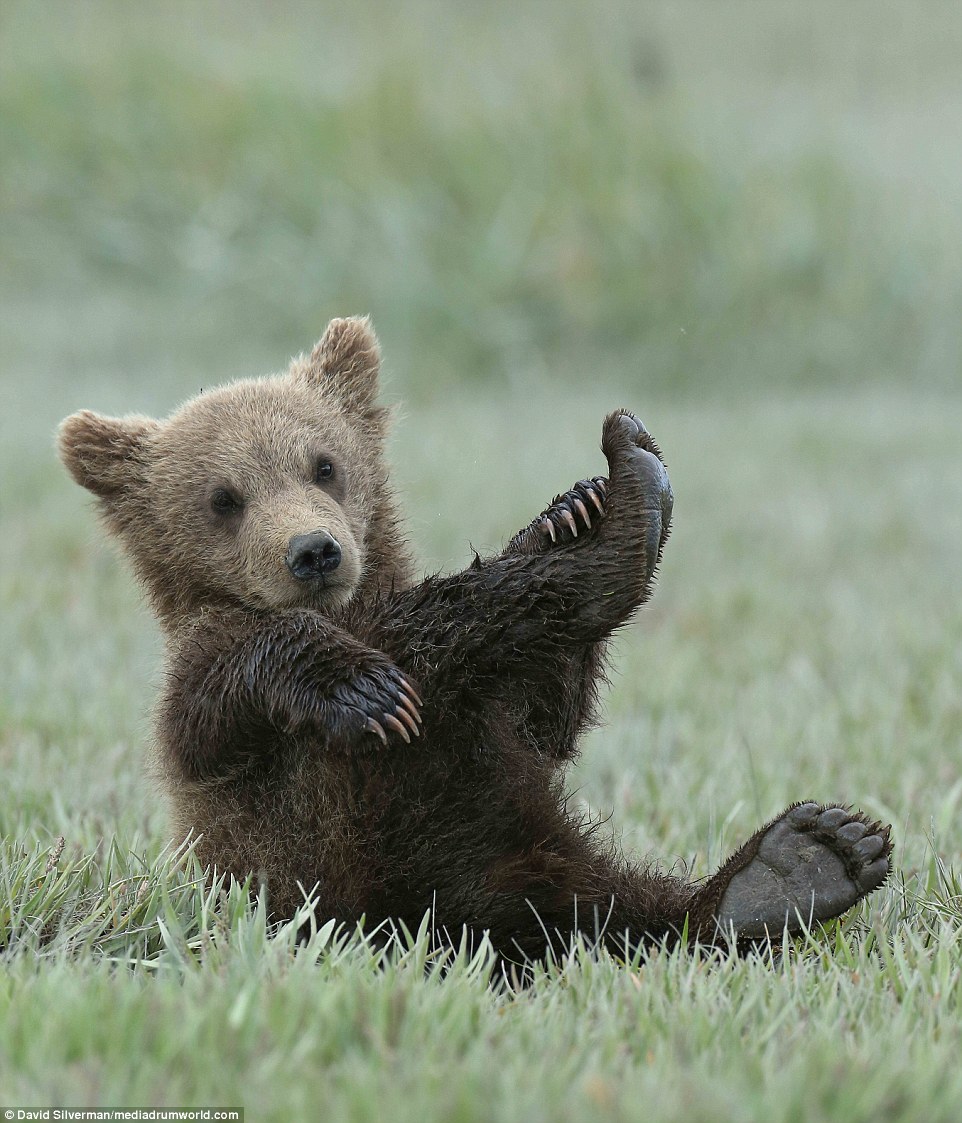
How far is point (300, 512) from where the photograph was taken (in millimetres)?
3309

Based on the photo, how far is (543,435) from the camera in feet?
31.3

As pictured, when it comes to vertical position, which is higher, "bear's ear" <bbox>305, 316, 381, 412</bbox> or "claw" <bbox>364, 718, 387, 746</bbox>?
"bear's ear" <bbox>305, 316, 381, 412</bbox>

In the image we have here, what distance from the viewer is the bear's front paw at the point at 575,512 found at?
117 inches

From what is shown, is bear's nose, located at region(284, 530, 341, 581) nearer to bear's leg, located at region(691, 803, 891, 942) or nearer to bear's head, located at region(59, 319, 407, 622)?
bear's head, located at region(59, 319, 407, 622)

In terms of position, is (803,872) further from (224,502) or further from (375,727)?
(224,502)

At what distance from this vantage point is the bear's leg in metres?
2.75

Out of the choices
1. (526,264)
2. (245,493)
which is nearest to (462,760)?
(245,493)

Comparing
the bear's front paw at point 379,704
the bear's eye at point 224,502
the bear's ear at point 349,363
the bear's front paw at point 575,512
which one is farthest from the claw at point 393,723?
the bear's ear at point 349,363

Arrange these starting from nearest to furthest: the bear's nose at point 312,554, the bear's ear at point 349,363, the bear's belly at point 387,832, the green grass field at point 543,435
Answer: the green grass field at point 543,435 < the bear's belly at point 387,832 < the bear's nose at point 312,554 < the bear's ear at point 349,363

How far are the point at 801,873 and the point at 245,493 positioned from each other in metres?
1.53

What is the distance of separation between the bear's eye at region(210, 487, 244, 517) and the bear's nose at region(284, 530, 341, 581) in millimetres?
366

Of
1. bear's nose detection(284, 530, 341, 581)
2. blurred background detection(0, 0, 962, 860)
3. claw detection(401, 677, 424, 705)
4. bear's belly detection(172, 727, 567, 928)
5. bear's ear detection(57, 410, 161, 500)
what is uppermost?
blurred background detection(0, 0, 962, 860)

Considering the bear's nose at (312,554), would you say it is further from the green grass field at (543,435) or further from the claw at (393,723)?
the claw at (393,723)

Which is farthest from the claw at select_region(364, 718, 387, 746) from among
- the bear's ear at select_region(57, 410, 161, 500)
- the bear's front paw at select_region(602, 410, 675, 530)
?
the bear's ear at select_region(57, 410, 161, 500)
